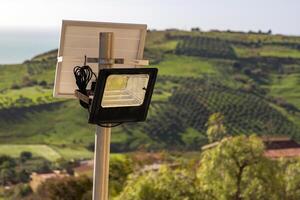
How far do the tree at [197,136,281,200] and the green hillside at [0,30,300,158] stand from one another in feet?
56.0

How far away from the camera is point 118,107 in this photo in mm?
1712

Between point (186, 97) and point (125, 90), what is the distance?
3080 centimetres

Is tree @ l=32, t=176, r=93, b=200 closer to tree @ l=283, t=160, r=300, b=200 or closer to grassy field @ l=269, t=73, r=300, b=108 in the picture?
tree @ l=283, t=160, r=300, b=200

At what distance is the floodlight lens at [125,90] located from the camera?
164 cm

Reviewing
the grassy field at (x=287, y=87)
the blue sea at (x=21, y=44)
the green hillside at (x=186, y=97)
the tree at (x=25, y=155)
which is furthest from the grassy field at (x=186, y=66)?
the tree at (x=25, y=155)

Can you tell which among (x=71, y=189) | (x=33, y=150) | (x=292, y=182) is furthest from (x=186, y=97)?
(x=292, y=182)

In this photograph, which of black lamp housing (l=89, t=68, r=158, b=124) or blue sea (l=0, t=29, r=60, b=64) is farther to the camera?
blue sea (l=0, t=29, r=60, b=64)

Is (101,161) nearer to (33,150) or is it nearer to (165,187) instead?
(165,187)

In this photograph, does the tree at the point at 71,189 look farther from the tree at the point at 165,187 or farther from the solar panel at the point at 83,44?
the solar panel at the point at 83,44

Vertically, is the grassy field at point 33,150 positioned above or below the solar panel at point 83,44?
below

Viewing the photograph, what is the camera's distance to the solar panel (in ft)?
5.83

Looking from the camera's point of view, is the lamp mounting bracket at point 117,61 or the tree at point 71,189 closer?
the lamp mounting bracket at point 117,61

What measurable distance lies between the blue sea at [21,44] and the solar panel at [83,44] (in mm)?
35061

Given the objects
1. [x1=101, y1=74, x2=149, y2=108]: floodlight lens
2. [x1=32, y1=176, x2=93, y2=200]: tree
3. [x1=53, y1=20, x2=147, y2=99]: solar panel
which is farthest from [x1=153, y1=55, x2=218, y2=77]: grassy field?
[x1=101, y1=74, x2=149, y2=108]: floodlight lens
